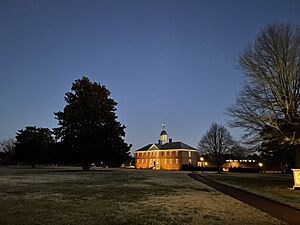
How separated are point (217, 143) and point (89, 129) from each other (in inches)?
1359

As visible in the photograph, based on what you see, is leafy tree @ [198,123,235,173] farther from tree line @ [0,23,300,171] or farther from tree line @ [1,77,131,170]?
tree line @ [1,77,131,170]

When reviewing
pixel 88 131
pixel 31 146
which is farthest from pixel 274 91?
pixel 31 146

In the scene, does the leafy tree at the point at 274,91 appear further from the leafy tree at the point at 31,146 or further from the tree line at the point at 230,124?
the leafy tree at the point at 31,146

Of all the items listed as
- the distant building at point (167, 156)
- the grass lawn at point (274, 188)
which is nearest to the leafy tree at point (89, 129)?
the grass lawn at point (274, 188)

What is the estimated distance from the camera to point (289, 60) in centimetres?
2016

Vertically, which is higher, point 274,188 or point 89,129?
point 89,129

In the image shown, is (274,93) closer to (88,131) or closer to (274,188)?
(274,188)

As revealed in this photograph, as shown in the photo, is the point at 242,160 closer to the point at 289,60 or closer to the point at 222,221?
the point at 289,60

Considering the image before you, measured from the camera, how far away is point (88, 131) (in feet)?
150

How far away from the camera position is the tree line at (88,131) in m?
45.3

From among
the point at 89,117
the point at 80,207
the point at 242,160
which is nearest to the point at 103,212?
the point at 80,207

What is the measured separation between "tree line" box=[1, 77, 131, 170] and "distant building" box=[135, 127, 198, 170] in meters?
47.7

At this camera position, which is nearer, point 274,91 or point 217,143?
point 274,91

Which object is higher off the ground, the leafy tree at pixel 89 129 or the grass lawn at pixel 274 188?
the leafy tree at pixel 89 129
